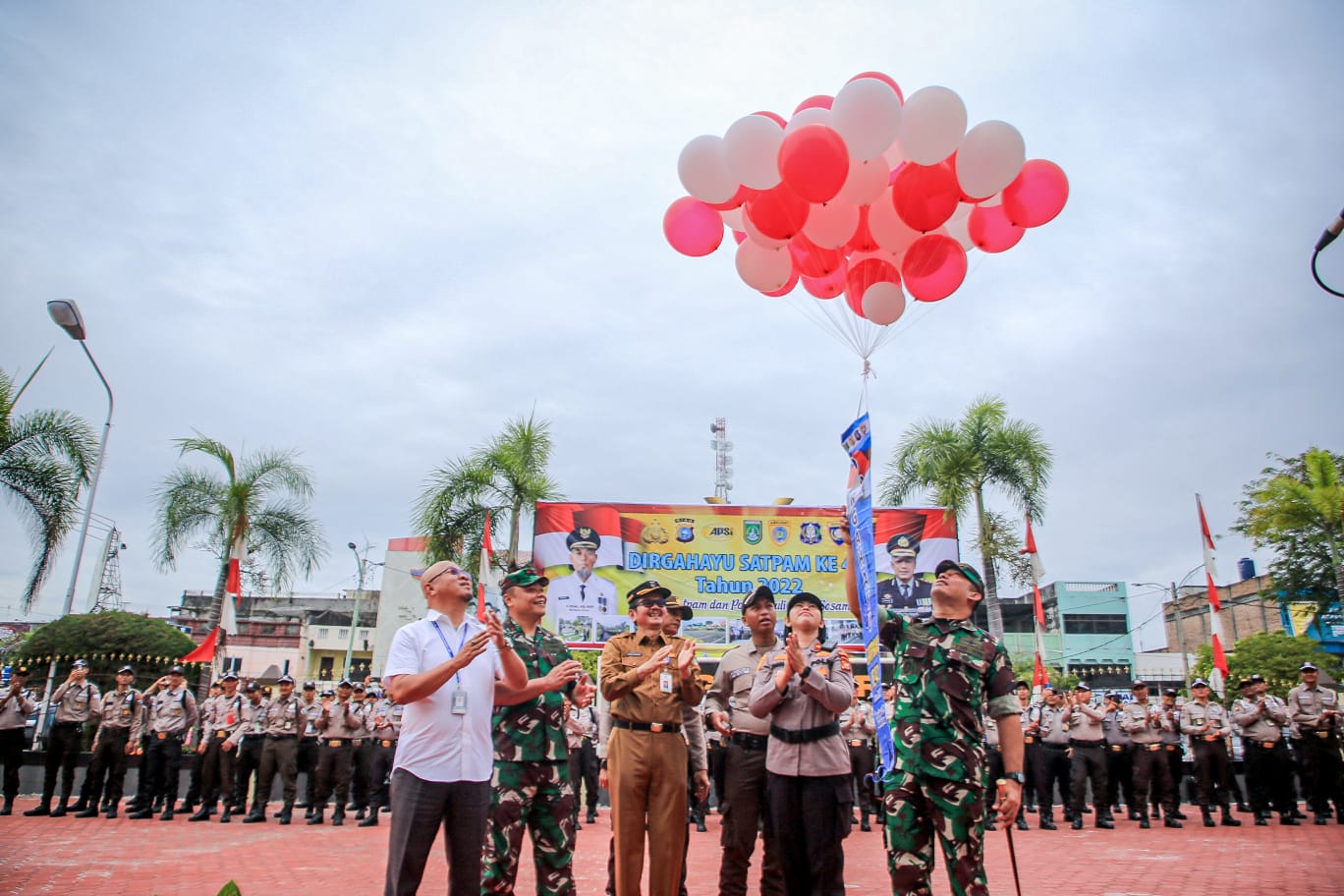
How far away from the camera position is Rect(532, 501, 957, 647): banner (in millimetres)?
19391

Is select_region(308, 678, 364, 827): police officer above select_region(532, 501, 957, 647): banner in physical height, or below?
below

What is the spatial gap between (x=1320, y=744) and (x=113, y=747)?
595 inches

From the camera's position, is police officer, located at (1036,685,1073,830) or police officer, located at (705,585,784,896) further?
police officer, located at (1036,685,1073,830)

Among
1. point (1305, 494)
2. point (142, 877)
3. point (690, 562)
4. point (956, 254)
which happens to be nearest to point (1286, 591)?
point (1305, 494)

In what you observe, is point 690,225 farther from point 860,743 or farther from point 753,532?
point 753,532

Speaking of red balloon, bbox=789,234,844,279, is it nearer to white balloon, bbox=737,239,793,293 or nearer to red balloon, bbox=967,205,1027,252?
white balloon, bbox=737,239,793,293

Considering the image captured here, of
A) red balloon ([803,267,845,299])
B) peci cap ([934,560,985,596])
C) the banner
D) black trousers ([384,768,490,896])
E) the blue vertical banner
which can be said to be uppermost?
red balloon ([803,267,845,299])

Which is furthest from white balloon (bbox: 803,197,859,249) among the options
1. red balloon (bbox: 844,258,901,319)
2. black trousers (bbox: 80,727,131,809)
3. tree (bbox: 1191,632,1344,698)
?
tree (bbox: 1191,632,1344,698)

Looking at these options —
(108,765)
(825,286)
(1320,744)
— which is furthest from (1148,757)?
(108,765)

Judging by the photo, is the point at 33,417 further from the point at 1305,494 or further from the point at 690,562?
the point at 1305,494

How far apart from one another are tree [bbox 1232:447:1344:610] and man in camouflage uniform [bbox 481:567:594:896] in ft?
70.7

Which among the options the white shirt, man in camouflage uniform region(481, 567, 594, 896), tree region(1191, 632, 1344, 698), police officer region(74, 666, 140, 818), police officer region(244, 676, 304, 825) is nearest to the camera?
the white shirt

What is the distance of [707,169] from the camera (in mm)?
6910

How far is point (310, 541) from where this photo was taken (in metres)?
17.9
